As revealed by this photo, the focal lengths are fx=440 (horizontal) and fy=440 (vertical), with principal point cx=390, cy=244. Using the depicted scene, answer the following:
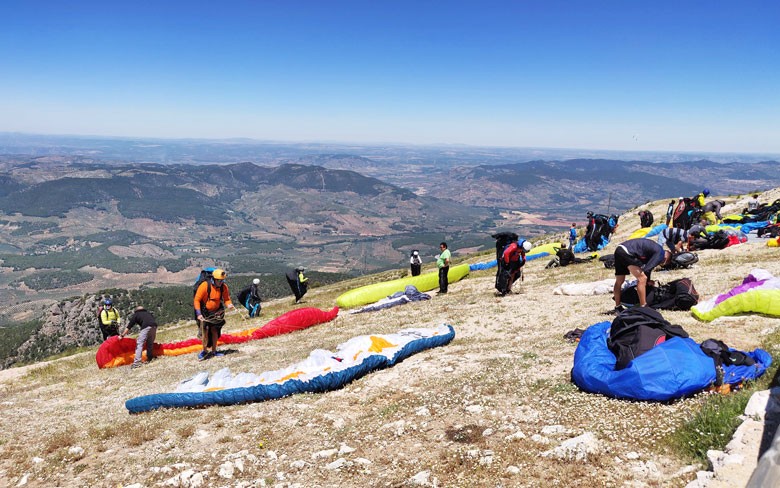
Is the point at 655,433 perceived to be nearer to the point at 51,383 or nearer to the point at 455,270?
the point at 51,383

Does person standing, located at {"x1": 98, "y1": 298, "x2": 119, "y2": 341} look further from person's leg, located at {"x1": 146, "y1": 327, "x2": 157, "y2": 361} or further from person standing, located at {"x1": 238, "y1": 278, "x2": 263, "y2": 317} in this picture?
person standing, located at {"x1": 238, "y1": 278, "x2": 263, "y2": 317}

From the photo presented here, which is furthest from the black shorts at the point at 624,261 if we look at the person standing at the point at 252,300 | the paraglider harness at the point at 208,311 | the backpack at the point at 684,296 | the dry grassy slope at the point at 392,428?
the person standing at the point at 252,300

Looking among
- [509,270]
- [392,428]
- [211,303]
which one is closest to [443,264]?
[509,270]

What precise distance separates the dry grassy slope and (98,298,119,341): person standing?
5964 mm

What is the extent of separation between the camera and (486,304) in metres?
18.0

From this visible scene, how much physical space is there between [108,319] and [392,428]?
17355mm

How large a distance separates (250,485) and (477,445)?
11.1ft

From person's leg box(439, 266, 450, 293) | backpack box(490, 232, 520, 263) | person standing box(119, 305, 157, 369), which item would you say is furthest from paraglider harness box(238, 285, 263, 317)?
backpack box(490, 232, 520, 263)

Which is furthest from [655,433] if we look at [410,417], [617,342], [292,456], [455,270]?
[455,270]

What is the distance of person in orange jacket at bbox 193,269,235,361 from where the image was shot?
14.4 meters

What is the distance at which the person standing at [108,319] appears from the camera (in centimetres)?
1944

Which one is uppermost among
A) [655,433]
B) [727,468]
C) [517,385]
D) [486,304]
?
[727,468]

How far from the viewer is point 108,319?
771 inches

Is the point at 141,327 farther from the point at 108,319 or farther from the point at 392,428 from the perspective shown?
the point at 392,428
